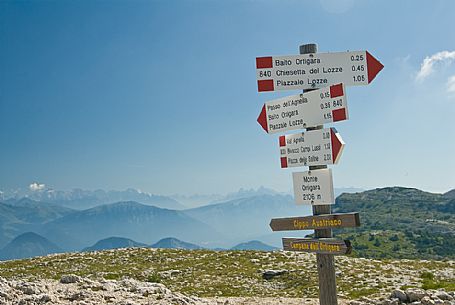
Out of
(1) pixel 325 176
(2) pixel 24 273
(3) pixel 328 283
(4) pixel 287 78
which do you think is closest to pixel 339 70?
(4) pixel 287 78

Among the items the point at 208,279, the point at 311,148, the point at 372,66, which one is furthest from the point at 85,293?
the point at 208,279

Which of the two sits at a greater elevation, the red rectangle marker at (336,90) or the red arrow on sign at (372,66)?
the red arrow on sign at (372,66)

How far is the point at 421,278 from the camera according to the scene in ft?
79.3

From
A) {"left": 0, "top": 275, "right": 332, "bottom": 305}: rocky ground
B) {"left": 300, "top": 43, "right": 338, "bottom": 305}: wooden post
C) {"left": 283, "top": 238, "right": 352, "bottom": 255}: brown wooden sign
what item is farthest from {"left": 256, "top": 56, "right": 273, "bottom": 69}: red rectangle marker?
{"left": 0, "top": 275, "right": 332, "bottom": 305}: rocky ground

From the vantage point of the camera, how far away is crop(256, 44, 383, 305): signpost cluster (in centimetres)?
950

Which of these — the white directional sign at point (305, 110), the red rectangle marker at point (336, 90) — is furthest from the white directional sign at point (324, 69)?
the red rectangle marker at point (336, 90)

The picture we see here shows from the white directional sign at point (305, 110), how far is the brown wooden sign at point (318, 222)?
2130mm

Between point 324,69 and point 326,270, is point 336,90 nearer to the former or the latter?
point 324,69

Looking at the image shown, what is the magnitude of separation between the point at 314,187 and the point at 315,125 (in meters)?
1.44

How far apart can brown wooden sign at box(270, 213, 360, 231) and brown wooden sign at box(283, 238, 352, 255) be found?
0.31 metres

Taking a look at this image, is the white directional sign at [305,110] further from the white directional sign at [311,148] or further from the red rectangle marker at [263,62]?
the red rectangle marker at [263,62]

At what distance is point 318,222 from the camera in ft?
32.0

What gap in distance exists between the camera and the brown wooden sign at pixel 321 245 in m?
9.25

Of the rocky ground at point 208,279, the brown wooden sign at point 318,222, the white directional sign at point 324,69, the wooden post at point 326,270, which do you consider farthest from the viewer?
the rocky ground at point 208,279
